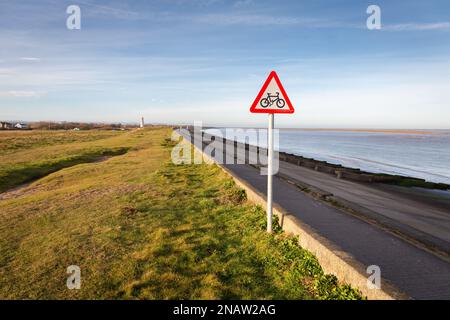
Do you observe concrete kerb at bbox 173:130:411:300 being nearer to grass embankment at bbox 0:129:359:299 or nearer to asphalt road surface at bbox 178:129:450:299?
grass embankment at bbox 0:129:359:299

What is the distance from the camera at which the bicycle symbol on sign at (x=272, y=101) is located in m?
6.32

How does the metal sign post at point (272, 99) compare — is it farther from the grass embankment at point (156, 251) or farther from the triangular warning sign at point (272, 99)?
the grass embankment at point (156, 251)

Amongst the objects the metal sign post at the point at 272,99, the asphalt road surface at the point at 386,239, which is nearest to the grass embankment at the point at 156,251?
the asphalt road surface at the point at 386,239

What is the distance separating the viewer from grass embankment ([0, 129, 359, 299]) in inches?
192

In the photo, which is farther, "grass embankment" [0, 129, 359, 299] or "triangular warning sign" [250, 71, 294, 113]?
"triangular warning sign" [250, 71, 294, 113]

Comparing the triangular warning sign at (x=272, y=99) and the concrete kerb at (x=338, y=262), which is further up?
the triangular warning sign at (x=272, y=99)

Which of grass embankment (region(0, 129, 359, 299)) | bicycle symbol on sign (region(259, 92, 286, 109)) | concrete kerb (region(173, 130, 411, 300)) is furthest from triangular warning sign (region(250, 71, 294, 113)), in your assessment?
grass embankment (region(0, 129, 359, 299))

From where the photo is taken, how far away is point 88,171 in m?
20.8

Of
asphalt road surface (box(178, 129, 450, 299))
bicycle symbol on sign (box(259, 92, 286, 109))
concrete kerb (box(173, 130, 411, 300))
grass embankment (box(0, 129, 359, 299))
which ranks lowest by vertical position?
grass embankment (box(0, 129, 359, 299))

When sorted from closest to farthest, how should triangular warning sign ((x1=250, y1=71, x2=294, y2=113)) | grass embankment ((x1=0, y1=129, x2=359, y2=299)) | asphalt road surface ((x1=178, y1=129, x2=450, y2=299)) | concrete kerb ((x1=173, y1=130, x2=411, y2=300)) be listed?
concrete kerb ((x1=173, y1=130, x2=411, y2=300)) → asphalt road surface ((x1=178, y1=129, x2=450, y2=299)) → grass embankment ((x1=0, y1=129, x2=359, y2=299)) → triangular warning sign ((x1=250, y1=71, x2=294, y2=113))

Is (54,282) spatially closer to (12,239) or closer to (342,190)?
(12,239)

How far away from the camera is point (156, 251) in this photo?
6.38 metres

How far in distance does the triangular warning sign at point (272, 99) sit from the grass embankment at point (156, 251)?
8.66 feet

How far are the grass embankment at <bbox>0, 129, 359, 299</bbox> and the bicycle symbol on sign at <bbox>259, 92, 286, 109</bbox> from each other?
2724mm
